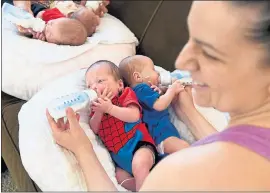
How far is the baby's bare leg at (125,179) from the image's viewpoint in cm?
100

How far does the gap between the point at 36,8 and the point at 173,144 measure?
2.42 feet

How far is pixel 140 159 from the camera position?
1.02 m

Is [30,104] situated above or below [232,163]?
below

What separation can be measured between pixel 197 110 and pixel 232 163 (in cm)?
54

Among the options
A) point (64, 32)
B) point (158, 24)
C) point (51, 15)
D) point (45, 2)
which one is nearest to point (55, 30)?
point (64, 32)

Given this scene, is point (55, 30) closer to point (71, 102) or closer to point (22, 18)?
point (22, 18)

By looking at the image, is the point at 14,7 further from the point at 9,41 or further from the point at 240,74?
the point at 240,74

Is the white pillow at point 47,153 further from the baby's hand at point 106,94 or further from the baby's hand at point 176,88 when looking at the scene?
the baby's hand at point 176,88

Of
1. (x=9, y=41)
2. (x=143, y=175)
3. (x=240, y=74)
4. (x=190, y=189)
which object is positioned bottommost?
(x=143, y=175)

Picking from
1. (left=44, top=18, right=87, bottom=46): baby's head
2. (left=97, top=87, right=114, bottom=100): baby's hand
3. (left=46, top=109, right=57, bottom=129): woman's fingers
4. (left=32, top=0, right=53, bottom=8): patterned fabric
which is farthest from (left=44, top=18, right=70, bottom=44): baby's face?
(left=46, top=109, right=57, bottom=129): woman's fingers

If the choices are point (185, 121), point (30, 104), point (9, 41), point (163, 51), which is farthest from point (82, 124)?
point (163, 51)

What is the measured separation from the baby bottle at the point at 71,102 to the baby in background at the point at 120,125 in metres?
0.02

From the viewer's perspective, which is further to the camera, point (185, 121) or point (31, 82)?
point (31, 82)

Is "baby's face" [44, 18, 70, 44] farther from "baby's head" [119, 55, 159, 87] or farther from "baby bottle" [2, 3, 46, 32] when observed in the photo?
"baby's head" [119, 55, 159, 87]
